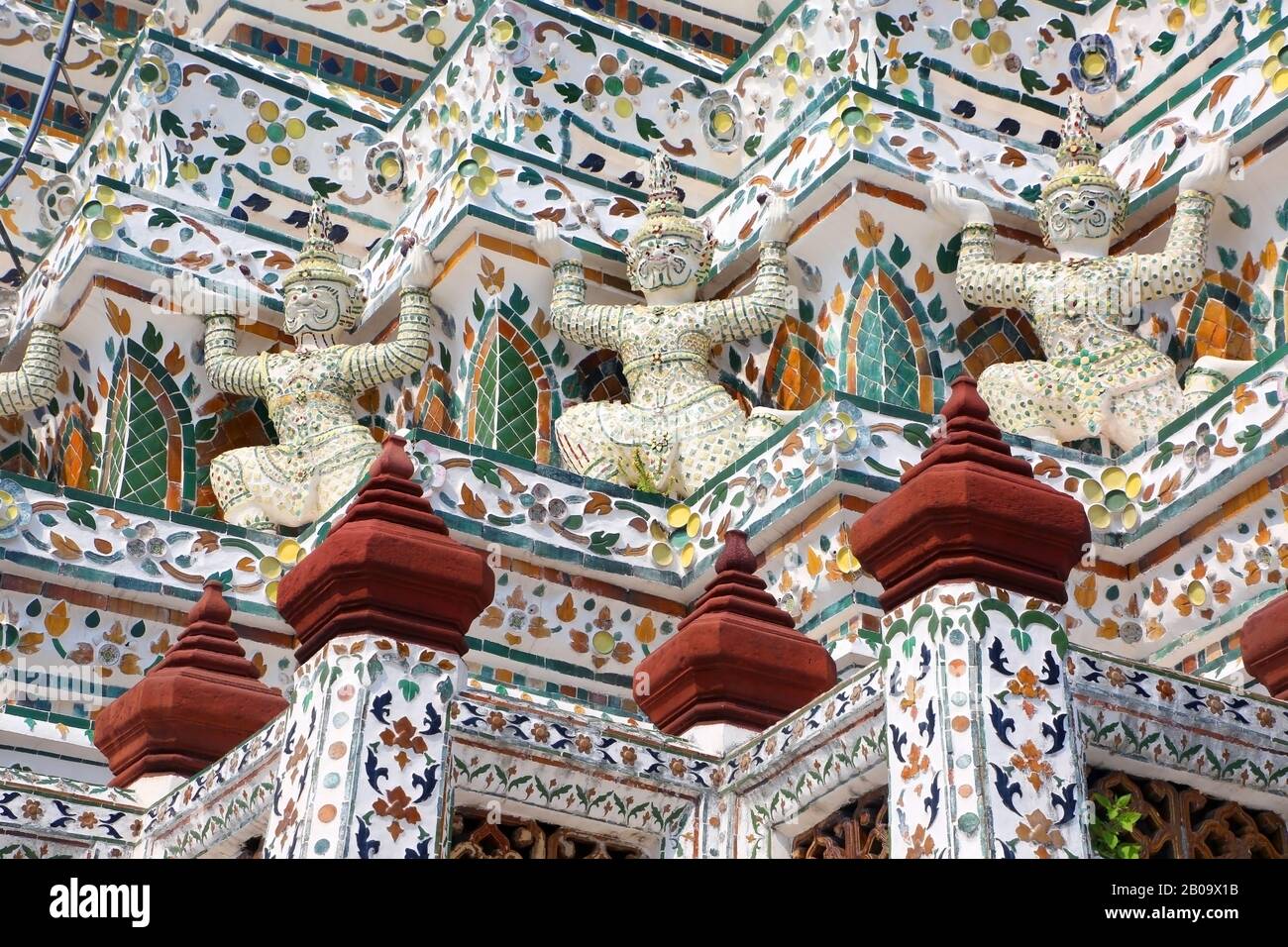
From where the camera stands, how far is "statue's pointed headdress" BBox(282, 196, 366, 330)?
17328 millimetres

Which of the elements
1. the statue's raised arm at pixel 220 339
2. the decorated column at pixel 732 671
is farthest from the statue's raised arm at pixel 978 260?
the decorated column at pixel 732 671

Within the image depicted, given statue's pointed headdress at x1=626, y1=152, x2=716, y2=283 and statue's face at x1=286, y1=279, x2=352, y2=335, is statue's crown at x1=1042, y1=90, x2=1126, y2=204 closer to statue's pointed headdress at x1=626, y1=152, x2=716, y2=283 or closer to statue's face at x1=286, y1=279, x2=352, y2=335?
statue's pointed headdress at x1=626, y1=152, x2=716, y2=283

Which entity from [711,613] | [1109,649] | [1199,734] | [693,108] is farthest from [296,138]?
[1199,734]

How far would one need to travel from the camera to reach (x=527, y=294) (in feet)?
56.2

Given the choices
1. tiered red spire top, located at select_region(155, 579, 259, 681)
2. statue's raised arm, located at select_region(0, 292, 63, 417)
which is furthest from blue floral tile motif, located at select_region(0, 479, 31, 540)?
statue's raised arm, located at select_region(0, 292, 63, 417)

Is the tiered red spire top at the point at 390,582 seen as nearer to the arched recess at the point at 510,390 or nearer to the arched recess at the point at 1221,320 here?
the arched recess at the point at 1221,320

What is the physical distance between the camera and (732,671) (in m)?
10.0

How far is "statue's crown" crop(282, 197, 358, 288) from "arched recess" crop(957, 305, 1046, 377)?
12.0 ft

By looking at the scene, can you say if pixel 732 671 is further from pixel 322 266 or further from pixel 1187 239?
pixel 322 266

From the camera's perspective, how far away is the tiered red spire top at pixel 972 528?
347 inches

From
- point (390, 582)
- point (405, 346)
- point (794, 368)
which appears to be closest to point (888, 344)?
point (794, 368)

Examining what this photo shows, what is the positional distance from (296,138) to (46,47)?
4.19 meters

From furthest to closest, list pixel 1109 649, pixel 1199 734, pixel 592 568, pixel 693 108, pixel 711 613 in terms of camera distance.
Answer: pixel 693 108
pixel 592 568
pixel 1109 649
pixel 711 613
pixel 1199 734
